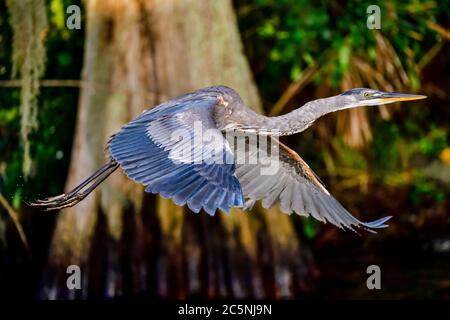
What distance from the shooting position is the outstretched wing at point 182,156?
16.9 ft

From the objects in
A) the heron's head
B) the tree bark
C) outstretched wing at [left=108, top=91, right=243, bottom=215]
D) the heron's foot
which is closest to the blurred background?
the tree bark

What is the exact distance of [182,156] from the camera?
553 centimetres

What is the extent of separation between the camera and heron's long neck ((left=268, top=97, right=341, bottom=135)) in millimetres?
6195

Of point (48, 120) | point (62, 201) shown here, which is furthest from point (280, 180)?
point (48, 120)

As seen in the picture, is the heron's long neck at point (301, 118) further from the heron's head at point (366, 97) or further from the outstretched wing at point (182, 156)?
the outstretched wing at point (182, 156)

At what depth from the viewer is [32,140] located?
30.2 ft

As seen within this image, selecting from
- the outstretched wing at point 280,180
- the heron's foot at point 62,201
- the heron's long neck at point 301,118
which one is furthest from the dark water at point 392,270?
the heron's foot at point 62,201

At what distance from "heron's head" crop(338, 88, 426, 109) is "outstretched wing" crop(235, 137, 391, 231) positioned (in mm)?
480

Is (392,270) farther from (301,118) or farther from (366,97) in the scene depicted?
(301,118)

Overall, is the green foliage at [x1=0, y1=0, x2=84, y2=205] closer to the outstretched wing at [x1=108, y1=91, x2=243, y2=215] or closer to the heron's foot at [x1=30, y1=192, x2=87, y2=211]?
the heron's foot at [x1=30, y1=192, x2=87, y2=211]

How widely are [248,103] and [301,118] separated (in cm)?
291

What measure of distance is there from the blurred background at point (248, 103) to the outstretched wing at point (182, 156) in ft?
7.05

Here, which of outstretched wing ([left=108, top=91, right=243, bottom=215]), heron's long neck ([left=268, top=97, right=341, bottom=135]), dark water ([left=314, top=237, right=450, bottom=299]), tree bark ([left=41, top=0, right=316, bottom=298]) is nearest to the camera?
outstretched wing ([left=108, top=91, right=243, bottom=215])

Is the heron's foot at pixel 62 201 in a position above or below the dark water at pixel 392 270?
above
